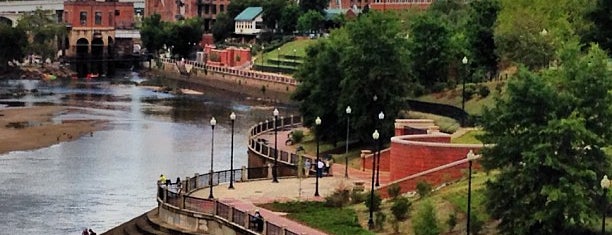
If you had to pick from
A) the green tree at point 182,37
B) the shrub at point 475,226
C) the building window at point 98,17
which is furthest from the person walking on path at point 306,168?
the building window at point 98,17

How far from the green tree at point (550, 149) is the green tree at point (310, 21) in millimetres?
129681

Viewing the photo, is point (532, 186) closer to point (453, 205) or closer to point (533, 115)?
point (533, 115)

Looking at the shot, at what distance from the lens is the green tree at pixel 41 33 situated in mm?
166625

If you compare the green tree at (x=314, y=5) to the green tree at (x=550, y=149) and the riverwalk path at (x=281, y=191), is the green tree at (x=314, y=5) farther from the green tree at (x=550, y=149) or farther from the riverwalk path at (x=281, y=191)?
the green tree at (x=550, y=149)

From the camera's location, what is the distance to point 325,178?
54000mm

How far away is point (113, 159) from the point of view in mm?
72875

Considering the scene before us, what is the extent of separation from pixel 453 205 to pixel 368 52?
23.8 m

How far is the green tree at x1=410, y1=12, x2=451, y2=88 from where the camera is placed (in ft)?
277

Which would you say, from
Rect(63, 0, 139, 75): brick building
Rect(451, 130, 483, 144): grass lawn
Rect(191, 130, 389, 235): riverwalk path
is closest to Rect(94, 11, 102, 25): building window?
Rect(63, 0, 139, 75): brick building

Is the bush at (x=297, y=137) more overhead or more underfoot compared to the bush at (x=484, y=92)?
more underfoot

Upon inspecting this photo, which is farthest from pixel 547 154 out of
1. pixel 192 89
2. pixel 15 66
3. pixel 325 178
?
pixel 15 66

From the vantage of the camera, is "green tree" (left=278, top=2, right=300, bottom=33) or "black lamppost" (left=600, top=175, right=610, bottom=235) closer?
"black lamppost" (left=600, top=175, right=610, bottom=235)

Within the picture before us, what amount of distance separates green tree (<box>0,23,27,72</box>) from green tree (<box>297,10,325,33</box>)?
3518 centimetres

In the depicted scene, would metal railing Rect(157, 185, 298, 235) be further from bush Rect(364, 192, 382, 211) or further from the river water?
the river water
